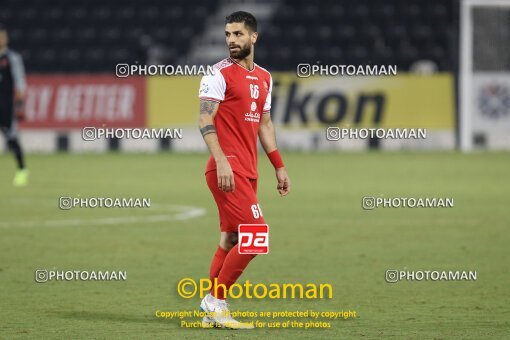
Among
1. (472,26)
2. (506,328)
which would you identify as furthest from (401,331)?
(472,26)

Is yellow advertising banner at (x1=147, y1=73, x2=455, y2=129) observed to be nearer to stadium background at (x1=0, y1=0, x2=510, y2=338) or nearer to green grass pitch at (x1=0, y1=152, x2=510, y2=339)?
stadium background at (x1=0, y1=0, x2=510, y2=338)

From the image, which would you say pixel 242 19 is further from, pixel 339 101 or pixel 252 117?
pixel 339 101

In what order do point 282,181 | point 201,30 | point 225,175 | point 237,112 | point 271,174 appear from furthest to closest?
point 201,30
point 271,174
point 282,181
point 237,112
point 225,175

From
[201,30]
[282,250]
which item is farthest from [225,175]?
[201,30]

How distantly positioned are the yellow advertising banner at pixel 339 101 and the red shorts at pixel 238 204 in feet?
64.6

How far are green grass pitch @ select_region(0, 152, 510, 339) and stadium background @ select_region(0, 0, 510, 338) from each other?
0.11 feet

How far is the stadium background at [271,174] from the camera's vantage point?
849 centimetres

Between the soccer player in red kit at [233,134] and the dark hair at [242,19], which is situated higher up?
the dark hair at [242,19]

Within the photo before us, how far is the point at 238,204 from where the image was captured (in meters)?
7.27

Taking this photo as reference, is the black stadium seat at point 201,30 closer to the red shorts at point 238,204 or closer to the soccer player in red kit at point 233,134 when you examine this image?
the soccer player in red kit at point 233,134

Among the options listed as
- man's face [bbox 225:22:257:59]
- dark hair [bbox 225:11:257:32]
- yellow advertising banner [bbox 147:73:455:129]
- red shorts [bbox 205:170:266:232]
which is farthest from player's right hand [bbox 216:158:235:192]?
yellow advertising banner [bbox 147:73:455:129]

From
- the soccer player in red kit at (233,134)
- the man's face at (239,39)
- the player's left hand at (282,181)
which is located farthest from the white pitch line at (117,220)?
the man's face at (239,39)

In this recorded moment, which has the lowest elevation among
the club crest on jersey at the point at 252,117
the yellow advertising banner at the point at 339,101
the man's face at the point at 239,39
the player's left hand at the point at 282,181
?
the yellow advertising banner at the point at 339,101

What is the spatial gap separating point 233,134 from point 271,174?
13998mm
